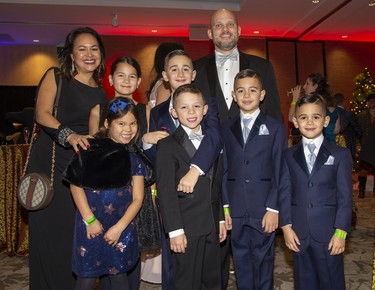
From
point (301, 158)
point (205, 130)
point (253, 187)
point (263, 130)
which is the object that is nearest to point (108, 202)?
point (205, 130)

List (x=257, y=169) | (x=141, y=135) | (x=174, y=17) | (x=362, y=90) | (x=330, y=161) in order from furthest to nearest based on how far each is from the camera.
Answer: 1. (x=362, y=90)
2. (x=174, y=17)
3. (x=141, y=135)
4. (x=257, y=169)
5. (x=330, y=161)

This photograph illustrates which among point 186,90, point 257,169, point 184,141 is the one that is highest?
point 186,90

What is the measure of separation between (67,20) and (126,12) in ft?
4.57

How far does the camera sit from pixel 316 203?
2164 millimetres

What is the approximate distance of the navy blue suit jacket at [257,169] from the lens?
227 cm

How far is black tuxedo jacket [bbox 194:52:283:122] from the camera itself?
2.58m

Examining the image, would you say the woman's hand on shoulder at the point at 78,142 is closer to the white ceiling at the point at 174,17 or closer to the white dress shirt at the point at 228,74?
the white dress shirt at the point at 228,74

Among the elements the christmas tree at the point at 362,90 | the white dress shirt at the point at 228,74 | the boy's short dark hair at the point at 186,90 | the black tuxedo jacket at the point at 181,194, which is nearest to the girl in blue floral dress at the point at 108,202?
the black tuxedo jacket at the point at 181,194

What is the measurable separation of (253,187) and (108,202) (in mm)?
785

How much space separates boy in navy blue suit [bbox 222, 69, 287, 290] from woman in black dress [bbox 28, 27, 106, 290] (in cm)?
86

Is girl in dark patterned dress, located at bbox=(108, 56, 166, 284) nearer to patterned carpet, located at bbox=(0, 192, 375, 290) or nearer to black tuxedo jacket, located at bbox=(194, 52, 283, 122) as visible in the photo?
black tuxedo jacket, located at bbox=(194, 52, 283, 122)

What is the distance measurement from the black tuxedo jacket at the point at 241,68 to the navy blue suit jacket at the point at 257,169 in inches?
11.4

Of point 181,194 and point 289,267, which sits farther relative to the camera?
point 289,267

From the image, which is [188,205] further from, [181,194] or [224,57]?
[224,57]
